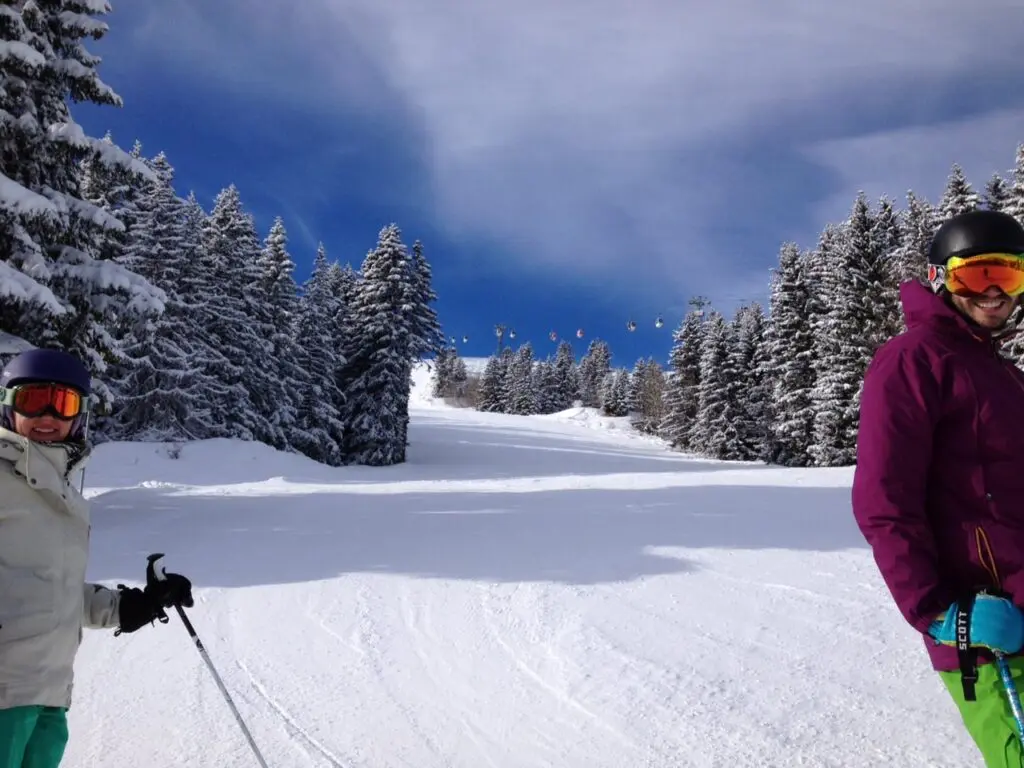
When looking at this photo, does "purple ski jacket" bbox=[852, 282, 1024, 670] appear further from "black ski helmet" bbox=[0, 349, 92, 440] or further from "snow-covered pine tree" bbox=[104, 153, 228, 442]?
"snow-covered pine tree" bbox=[104, 153, 228, 442]

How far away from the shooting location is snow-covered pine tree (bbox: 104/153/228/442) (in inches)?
912

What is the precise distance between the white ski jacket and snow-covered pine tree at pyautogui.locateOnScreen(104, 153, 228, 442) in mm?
22422

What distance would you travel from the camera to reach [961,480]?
2.07 metres

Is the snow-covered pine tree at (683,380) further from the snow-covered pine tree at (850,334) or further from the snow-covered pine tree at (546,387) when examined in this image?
the snow-covered pine tree at (546,387)

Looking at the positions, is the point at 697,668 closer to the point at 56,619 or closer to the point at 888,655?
the point at 888,655

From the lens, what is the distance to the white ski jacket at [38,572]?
2.20m

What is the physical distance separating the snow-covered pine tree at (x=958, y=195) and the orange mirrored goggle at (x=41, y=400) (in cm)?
3161

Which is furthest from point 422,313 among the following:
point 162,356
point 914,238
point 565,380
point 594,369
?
point 594,369

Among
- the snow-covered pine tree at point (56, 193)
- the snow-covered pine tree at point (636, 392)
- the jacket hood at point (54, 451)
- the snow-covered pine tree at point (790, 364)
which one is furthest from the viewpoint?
the snow-covered pine tree at point (636, 392)

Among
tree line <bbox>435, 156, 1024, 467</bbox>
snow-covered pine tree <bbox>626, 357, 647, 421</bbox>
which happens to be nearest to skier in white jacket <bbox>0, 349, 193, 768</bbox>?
tree line <bbox>435, 156, 1024, 467</bbox>

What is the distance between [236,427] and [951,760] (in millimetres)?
27110

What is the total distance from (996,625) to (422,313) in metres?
34.4

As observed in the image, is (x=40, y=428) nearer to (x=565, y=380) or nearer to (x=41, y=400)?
(x=41, y=400)

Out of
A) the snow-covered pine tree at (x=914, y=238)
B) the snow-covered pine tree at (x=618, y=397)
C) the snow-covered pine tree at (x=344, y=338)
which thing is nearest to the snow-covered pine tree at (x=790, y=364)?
the snow-covered pine tree at (x=914, y=238)
